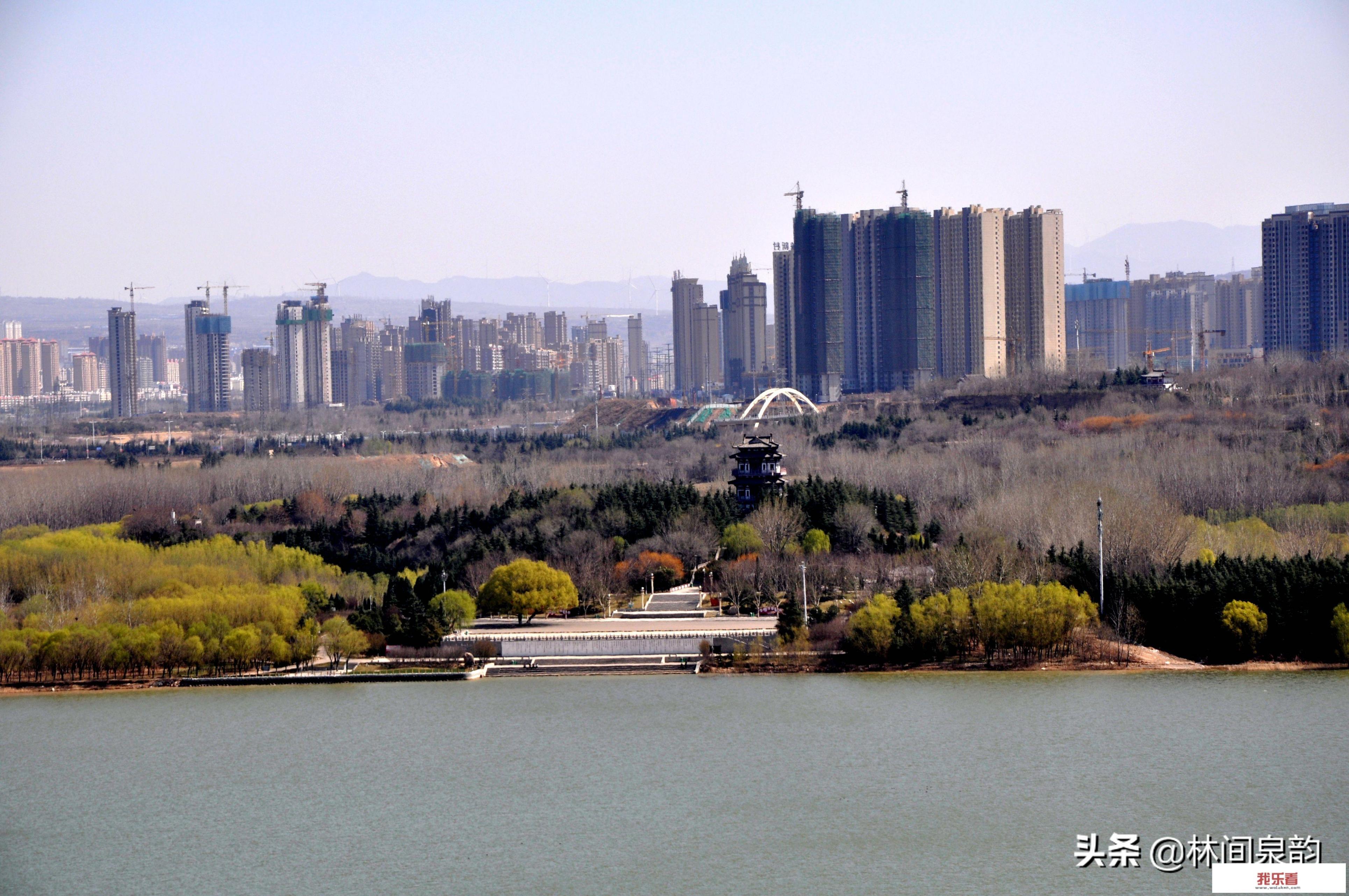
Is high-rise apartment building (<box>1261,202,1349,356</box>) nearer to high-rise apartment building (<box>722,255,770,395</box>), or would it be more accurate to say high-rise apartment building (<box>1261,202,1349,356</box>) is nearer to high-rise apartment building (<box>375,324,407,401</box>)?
high-rise apartment building (<box>722,255,770,395</box>)

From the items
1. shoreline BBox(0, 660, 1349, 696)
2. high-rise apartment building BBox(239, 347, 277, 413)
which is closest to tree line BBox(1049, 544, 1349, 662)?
shoreline BBox(0, 660, 1349, 696)

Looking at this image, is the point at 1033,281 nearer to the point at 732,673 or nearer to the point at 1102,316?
the point at 1102,316

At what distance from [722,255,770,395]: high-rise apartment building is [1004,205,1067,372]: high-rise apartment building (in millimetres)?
30836

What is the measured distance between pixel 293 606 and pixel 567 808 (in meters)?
9.58

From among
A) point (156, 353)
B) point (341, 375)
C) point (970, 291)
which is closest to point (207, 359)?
point (341, 375)

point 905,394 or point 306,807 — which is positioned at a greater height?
point 905,394

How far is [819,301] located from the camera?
70.4m

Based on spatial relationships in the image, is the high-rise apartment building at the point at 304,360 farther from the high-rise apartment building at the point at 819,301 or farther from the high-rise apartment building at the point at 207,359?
the high-rise apartment building at the point at 819,301

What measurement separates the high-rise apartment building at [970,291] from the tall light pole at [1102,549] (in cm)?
3876

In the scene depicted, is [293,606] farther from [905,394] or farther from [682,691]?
[905,394]

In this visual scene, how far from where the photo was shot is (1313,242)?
62.6 m

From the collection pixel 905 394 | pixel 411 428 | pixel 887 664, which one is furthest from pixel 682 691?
pixel 411 428

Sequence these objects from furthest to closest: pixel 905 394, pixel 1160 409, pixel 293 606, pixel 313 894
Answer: pixel 905 394
pixel 1160 409
pixel 293 606
pixel 313 894

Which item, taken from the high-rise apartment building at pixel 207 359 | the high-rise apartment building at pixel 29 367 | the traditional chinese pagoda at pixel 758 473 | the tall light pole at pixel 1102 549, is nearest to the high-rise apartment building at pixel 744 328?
the high-rise apartment building at pixel 207 359
